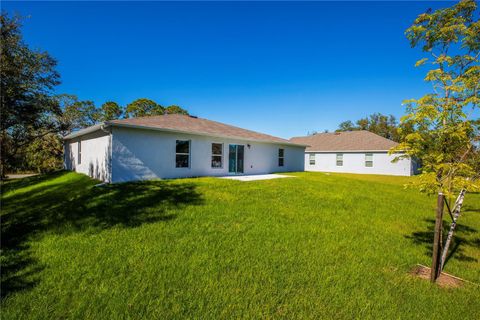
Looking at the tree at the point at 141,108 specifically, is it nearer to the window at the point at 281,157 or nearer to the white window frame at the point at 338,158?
the window at the point at 281,157

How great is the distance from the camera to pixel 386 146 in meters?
21.4

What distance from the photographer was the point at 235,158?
14250 millimetres

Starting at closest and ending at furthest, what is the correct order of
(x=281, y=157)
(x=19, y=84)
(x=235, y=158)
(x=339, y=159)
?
(x=19, y=84), (x=235, y=158), (x=281, y=157), (x=339, y=159)

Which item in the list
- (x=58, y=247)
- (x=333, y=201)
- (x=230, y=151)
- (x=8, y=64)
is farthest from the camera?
(x=230, y=151)

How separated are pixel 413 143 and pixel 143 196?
23.7 ft

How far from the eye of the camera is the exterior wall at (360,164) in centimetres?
2038

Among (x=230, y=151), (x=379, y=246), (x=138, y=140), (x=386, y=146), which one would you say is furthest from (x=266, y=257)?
(x=386, y=146)

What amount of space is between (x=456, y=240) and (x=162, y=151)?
10.9m

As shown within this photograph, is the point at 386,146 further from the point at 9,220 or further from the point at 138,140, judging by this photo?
the point at 9,220

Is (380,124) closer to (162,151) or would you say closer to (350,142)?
(350,142)

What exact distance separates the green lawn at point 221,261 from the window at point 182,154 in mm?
4744

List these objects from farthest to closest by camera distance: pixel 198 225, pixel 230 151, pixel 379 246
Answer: pixel 230 151, pixel 198 225, pixel 379 246

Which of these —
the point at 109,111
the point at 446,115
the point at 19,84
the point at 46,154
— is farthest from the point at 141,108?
the point at 446,115

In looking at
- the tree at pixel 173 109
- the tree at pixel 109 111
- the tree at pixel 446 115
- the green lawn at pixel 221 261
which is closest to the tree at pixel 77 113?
the tree at pixel 109 111
